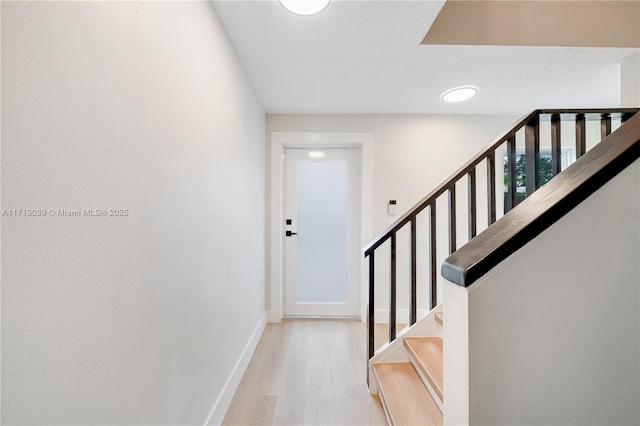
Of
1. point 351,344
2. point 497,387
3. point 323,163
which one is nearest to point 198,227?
point 497,387

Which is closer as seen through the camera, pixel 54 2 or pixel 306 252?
pixel 54 2

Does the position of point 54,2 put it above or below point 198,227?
above

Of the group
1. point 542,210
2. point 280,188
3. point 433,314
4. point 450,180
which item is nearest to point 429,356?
Result: point 433,314

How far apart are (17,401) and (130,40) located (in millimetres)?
896

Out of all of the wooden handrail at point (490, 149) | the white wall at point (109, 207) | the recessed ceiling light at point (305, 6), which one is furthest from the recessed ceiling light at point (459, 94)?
the white wall at point (109, 207)

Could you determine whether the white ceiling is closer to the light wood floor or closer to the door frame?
the door frame

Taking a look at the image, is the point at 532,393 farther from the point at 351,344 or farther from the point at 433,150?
the point at 433,150

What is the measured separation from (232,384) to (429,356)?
3.94 ft

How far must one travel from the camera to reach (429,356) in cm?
167

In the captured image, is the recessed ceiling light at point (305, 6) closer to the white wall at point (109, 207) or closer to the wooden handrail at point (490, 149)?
the white wall at point (109, 207)

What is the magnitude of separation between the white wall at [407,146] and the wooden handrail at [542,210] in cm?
236

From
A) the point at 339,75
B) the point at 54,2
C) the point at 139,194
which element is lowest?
the point at 139,194

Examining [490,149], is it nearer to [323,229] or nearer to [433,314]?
[433,314]

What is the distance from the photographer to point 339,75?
2.18 meters
